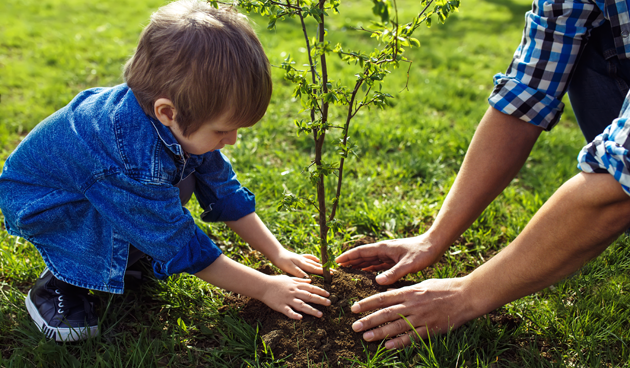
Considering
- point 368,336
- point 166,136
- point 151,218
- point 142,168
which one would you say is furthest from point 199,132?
point 368,336

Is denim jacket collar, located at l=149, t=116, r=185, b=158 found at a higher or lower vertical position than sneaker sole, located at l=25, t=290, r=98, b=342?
higher

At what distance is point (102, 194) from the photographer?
5.77ft

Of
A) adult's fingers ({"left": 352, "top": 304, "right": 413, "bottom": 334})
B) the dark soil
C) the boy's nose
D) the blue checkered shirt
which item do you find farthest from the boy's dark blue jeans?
the boy's nose

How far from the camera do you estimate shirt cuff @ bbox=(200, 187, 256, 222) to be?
228cm

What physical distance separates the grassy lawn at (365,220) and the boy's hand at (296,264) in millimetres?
276

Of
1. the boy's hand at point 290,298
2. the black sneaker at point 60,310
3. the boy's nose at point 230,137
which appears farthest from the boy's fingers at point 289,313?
the black sneaker at point 60,310

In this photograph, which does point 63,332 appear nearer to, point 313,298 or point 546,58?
point 313,298

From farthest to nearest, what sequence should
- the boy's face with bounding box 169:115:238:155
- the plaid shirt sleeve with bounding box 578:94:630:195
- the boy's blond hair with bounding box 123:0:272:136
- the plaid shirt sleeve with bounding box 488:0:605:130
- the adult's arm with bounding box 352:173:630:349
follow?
the plaid shirt sleeve with bounding box 488:0:605:130
the boy's face with bounding box 169:115:238:155
the boy's blond hair with bounding box 123:0:272:136
the adult's arm with bounding box 352:173:630:349
the plaid shirt sleeve with bounding box 578:94:630:195

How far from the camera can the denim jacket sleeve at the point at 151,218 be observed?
5.67 feet

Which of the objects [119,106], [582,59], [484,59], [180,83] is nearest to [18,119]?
[119,106]

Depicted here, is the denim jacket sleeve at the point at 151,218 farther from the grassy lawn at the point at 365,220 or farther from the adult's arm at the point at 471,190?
the adult's arm at the point at 471,190

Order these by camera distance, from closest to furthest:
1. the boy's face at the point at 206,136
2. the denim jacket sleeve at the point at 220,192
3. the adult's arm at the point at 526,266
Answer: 1. the adult's arm at the point at 526,266
2. the boy's face at the point at 206,136
3. the denim jacket sleeve at the point at 220,192

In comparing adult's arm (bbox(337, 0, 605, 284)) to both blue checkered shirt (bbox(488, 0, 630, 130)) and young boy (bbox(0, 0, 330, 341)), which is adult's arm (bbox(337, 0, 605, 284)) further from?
young boy (bbox(0, 0, 330, 341))

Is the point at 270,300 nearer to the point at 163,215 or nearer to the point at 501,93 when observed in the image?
the point at 163,215
